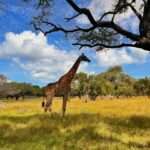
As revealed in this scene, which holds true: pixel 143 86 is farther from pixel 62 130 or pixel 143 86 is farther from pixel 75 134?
pixel 75 134

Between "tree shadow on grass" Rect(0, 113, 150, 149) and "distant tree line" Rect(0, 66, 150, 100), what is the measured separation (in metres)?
80.3

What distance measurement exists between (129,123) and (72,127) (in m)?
4.03

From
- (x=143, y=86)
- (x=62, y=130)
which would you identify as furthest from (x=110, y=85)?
(x=62, y=130)

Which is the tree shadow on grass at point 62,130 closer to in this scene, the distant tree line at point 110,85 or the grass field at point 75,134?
the grass field at point 75,134

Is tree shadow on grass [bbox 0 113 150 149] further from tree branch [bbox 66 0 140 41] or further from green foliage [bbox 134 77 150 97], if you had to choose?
green foliage [bbox 134 77 150 97]

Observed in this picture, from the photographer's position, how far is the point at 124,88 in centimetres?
13950

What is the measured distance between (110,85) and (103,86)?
7.04 meters

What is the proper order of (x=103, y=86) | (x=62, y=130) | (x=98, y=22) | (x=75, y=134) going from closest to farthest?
(x=98, y=22)
(x=75, y=134)
(x=62, y=130)
(x=103, y=86)

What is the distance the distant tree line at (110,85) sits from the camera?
12069 cm

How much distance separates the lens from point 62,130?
20.1 m

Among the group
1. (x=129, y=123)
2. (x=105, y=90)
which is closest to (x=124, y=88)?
(x=105, y=90)

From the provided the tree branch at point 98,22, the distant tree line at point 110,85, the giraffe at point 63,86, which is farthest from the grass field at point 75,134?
the distant tree line at point 110,85

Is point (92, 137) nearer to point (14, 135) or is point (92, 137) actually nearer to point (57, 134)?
point (57, 134)

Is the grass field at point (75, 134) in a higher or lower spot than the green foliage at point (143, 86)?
lower
